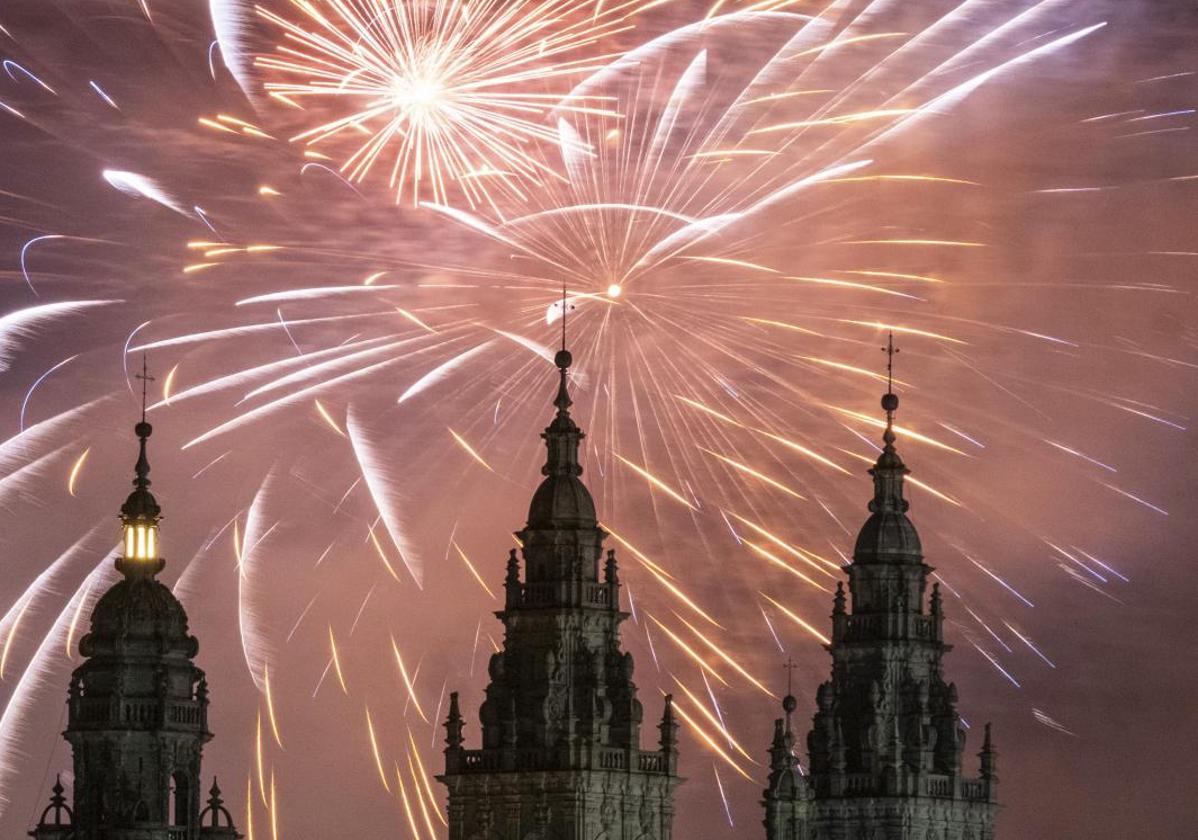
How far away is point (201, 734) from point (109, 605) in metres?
6.93

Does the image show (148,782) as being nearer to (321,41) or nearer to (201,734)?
(201,734)

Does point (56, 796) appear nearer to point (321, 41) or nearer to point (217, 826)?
point (217, 826)

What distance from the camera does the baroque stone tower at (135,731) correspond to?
19662 cm

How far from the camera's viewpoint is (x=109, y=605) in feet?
654

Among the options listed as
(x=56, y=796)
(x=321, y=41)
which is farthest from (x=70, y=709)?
(x=321, y=41)

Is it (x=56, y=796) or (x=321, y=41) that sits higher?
(x=321, y=41)

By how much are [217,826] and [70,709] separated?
8.21 m

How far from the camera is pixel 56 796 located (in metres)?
197

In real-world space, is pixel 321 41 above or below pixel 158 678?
above

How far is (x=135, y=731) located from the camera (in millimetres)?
197375

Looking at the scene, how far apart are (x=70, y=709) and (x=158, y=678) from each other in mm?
4033

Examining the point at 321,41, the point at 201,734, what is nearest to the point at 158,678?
the point at 201,734

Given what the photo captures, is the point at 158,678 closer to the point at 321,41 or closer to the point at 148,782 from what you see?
the point at 148,782

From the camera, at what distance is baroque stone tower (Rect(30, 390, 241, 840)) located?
7741 inches
